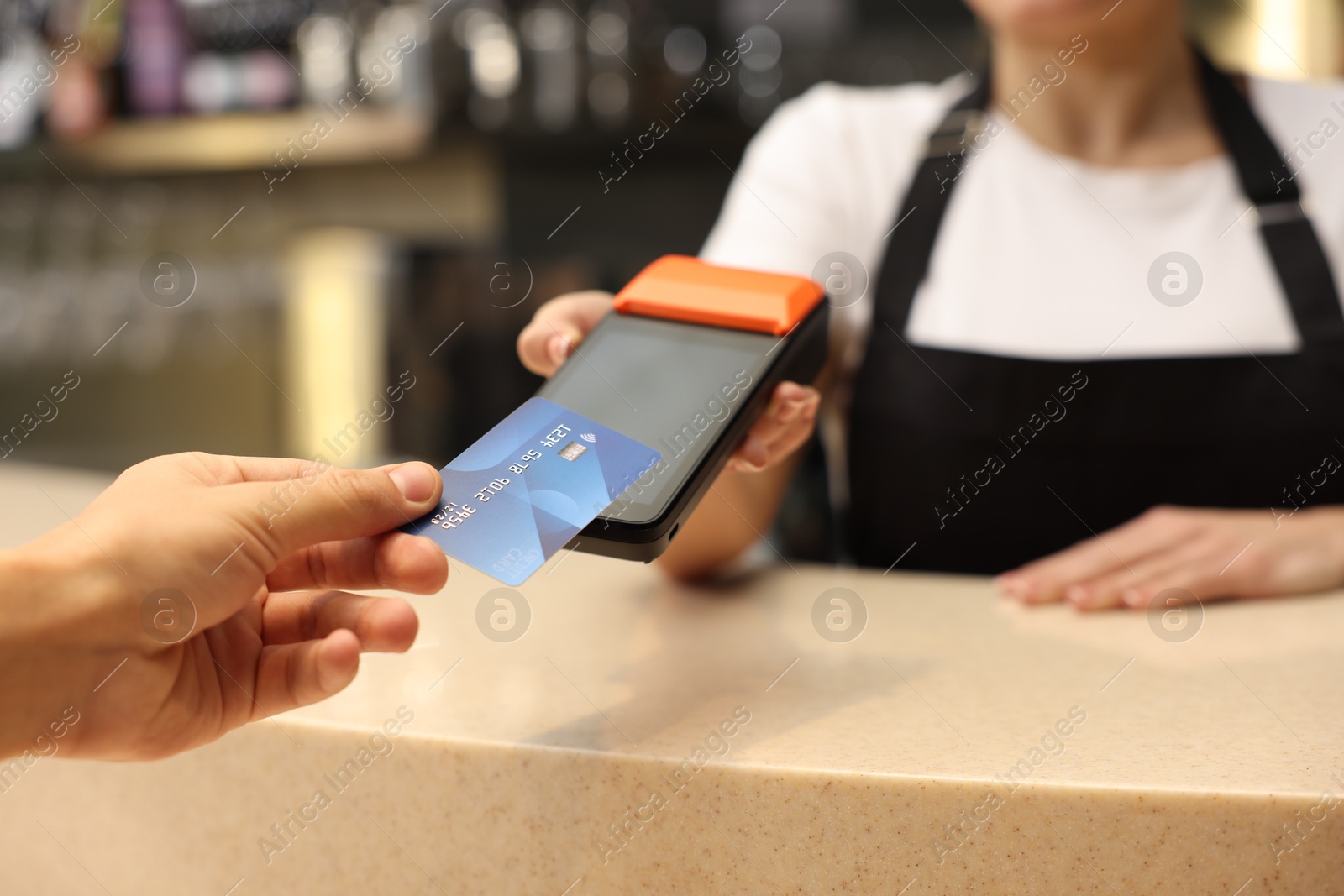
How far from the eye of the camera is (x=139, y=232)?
9.29 ft

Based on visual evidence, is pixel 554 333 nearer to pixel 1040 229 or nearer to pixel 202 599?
pixel 202 599

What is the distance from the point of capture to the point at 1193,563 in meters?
0.75

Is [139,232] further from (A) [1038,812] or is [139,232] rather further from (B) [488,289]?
(A) [1038,812]

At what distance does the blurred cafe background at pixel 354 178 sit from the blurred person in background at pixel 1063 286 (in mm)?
1134

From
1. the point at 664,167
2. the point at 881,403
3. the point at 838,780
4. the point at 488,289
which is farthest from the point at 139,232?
the point at 838,780

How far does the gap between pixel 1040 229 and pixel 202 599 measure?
0.88 meters

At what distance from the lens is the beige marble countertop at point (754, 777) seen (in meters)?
0.44

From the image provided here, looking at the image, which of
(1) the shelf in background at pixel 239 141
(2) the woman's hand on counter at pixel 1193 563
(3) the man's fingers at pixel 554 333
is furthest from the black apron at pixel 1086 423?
(1) the shelf in background at pixel 239 141

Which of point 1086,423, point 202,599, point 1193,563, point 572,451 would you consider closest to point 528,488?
point 572,451

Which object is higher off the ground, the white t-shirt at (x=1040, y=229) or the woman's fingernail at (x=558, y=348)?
the woman's fingernail at (x=558, y=348)

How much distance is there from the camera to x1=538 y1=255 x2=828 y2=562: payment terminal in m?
0.50

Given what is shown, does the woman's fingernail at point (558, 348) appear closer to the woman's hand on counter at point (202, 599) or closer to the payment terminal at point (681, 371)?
the payment terminal at point (681, 371)

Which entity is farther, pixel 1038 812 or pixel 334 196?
pixel 334 196

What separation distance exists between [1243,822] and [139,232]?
3037mm
